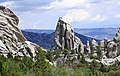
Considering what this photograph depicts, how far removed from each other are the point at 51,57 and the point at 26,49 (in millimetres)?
9410

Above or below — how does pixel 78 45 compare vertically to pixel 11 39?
below

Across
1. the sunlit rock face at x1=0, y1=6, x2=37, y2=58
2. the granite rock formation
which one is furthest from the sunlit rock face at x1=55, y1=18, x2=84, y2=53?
the sunlit rock face at x1=0, y1=6, x2=37, y2=58

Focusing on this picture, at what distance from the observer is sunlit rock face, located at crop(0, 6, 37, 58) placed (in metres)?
132

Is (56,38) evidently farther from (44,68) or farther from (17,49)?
(44,68)

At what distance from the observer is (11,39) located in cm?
14150

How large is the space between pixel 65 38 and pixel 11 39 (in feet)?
97.0

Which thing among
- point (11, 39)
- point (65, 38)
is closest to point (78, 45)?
point (65, 38)

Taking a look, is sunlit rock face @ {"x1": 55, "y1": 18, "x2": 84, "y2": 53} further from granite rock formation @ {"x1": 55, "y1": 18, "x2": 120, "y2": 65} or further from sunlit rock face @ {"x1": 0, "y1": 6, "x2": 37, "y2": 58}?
sunlit rock face @ {"x1": 0, "y1": 6, "x2": 37, "y2": 58}

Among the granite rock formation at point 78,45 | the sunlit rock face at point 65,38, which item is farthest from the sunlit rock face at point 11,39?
the granite rock formation at point 78,45

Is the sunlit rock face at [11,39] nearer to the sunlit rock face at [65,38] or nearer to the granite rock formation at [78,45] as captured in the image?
the sunlit rock face at [65,38]

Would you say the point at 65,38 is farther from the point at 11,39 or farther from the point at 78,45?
the point at 11,39

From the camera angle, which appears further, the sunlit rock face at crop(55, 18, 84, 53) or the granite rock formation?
the sunlit rock face at crop(55, 18, 84, 53)

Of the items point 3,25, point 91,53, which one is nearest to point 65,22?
point 91,53

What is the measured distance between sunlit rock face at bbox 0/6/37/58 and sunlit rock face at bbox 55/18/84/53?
20.0m
